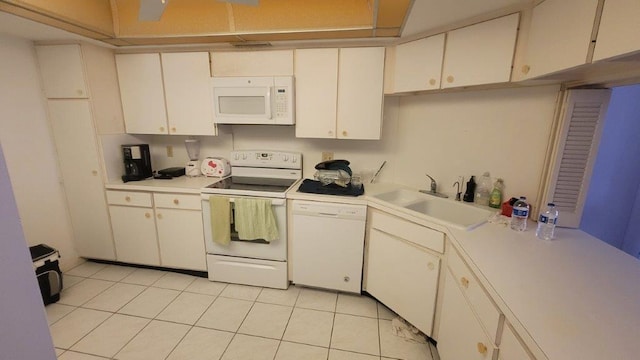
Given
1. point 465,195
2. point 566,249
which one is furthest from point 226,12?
point 566,249

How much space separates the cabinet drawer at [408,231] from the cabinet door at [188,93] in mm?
1741

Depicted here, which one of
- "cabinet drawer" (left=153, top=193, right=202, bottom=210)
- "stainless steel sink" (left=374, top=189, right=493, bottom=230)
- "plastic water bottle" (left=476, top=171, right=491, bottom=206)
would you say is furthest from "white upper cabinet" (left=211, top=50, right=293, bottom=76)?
"plastic water bottle" (left=476, top=171, right=491, bottom=206)

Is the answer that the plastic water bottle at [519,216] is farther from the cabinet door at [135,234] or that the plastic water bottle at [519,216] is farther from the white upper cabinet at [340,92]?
the cabinet door at [135,234]

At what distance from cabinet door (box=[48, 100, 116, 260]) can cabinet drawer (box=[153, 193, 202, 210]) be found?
60cm

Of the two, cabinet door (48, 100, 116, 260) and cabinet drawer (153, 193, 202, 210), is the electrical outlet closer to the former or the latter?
cabinet drawer (153, 193, 202, 210)

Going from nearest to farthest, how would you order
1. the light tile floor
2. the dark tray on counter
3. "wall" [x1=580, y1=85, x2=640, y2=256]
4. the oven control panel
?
"wall" [x1=580, y1=85, x2=640, y2=256] → the light tile floor → the dark tray on counter → the oven control panel

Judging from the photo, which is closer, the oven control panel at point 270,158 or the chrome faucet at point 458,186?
the chrome faucet at point 458,186

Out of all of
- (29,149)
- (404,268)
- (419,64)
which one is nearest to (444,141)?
(419,64)

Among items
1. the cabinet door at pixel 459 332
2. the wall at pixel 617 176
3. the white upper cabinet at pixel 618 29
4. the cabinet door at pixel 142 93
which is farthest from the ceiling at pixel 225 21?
the cabinet door at pixel 459 332

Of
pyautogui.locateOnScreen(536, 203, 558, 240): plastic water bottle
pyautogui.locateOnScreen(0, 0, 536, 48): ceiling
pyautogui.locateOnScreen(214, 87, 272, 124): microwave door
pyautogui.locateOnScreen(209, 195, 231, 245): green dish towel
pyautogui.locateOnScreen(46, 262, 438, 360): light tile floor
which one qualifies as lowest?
pyautogui.locateOnScreen(46, 262, 438, 360): light tile floor

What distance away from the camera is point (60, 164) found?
2492 mm

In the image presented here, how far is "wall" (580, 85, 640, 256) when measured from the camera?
4.54ft

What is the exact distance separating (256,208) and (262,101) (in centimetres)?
94

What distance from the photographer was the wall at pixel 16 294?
638 mm
